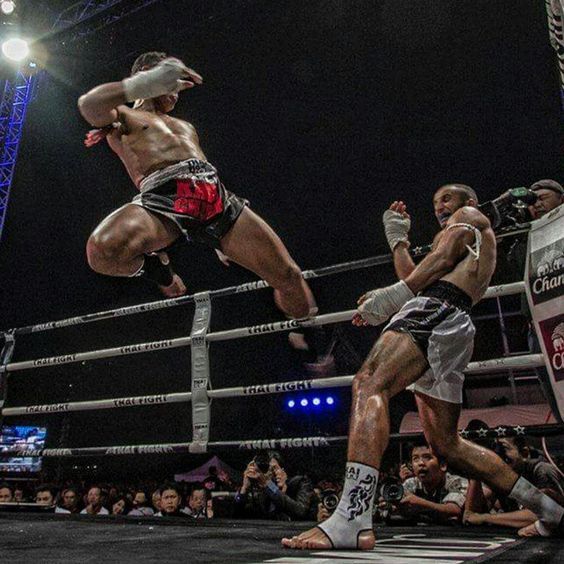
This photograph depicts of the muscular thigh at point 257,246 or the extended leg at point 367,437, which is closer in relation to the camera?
the extended leg at point 367,437

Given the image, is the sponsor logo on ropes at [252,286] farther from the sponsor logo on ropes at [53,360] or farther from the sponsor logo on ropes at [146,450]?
the sponsor logo on ropes at [53,360]

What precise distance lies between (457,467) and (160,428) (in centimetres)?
1172

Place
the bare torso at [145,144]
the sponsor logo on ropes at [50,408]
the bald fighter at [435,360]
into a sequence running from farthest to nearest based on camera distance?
the sponsor logo on ropes at [50,408], the bare torso at [145,144], the bald fighter at [435,360]

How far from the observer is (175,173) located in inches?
101

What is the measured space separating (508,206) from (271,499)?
227cm

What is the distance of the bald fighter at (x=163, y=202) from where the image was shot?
94.3 inches

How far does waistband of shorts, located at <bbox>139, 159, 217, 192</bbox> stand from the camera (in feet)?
8.41

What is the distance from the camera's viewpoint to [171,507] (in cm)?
482

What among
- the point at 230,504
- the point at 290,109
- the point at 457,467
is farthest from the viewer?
the point at 290,109

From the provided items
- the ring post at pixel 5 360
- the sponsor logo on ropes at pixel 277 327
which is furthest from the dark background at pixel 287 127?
the sponsor logo on ropes at pixel 277 327

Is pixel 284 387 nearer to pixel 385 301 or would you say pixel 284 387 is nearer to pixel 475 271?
pixel 385 301

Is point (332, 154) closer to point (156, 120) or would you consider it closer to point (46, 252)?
point (46, 252)

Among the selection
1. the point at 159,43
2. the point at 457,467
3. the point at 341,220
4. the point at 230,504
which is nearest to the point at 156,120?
the point at 457,467

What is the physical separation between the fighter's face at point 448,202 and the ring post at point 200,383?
1.42 metres
